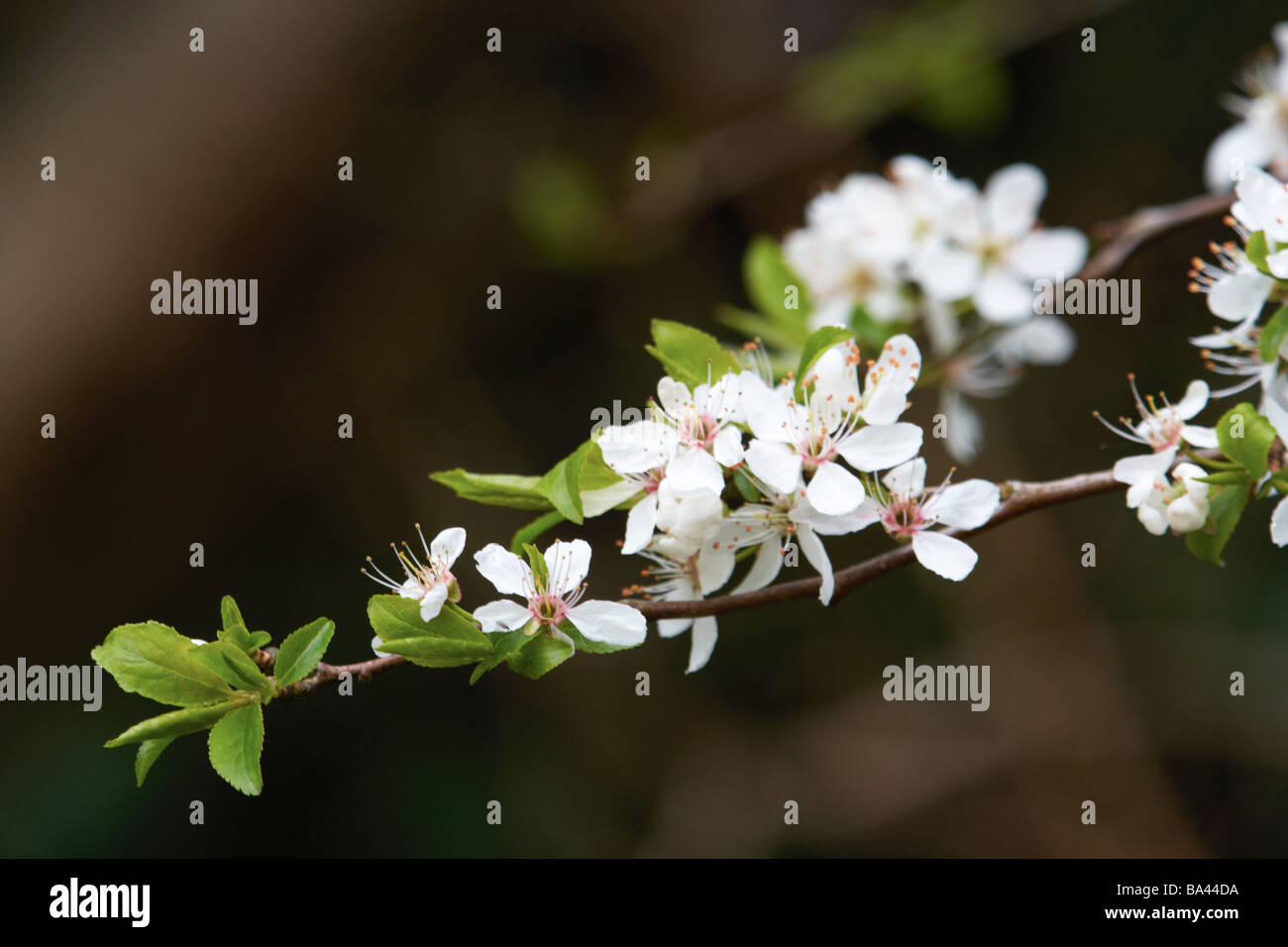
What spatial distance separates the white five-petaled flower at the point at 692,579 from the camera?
91 cm

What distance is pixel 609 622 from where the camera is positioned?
872mm

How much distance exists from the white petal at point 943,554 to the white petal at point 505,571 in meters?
0.33

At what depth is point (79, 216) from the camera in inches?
86.8

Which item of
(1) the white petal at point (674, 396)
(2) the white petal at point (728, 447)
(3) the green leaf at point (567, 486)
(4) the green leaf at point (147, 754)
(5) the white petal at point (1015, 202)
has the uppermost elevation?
(5) the white petal at point (1015, 202)

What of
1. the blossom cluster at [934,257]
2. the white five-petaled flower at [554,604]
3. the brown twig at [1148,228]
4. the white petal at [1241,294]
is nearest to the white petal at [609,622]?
the white five-petaled flower at [554,604]

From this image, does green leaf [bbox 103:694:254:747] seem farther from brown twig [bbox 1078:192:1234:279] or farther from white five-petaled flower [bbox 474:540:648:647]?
brown twig [bbox 1078:192:1234:279]

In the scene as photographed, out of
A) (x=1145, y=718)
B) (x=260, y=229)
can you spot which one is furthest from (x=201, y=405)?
(x=1145, y=718)

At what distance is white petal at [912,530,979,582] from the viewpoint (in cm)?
90

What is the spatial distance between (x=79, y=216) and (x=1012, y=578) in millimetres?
2383

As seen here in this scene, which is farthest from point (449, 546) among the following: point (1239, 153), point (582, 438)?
point (582, 438)

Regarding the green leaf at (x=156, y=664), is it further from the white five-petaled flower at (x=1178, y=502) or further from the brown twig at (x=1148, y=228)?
the brown twig at (x=1148, y=228)

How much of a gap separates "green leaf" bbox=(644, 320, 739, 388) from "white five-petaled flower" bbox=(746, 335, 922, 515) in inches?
3.1

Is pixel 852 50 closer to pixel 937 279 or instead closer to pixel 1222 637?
pixel 937 279

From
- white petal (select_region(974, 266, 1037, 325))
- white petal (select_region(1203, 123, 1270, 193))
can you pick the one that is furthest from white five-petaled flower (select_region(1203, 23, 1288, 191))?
white petal (select_region(974, 266, 1037, 325))
